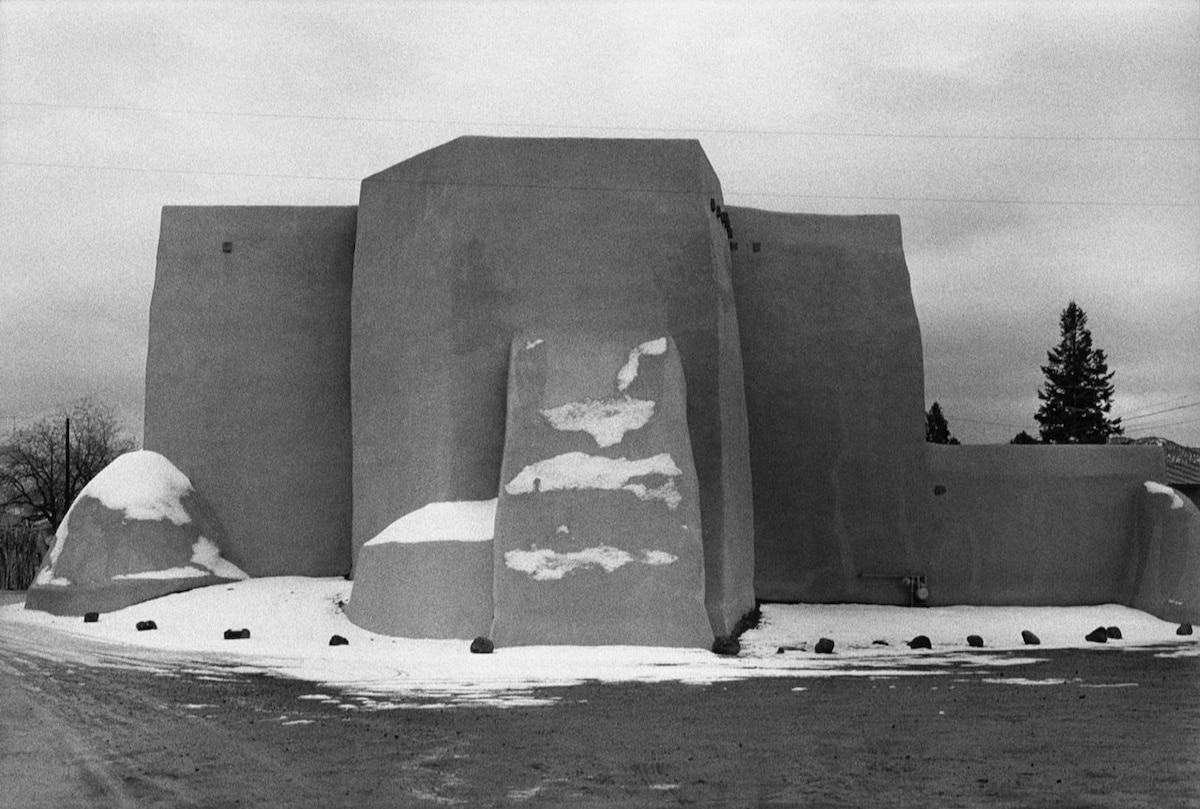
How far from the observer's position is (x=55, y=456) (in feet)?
171

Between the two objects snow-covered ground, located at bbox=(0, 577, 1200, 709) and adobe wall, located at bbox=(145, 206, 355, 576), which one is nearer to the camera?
snow-covered ground, located at bbox=(0, 577, 1200, 709)

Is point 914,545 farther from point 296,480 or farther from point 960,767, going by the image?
point 960,767

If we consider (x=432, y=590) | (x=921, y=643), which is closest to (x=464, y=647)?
(x=432, y=590)

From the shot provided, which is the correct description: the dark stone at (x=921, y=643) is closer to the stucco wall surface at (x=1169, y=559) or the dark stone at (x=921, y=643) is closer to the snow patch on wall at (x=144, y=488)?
the stucco wall surface at (x=1169, y=559)

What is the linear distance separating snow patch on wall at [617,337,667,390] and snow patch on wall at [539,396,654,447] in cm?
25

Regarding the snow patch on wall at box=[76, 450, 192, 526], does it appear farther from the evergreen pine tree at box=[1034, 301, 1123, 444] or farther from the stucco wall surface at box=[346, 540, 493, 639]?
the evergreen pine tree at box=[1034, 301, 1123, 444]

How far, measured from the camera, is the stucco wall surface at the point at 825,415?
2278cm

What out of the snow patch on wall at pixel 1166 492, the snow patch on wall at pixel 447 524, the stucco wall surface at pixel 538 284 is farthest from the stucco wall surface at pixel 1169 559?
the snow patch on wall at pixel 447 524

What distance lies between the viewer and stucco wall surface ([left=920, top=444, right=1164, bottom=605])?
74.8 feet

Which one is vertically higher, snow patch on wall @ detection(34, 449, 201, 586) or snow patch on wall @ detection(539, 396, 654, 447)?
snow patch on wall @ detection(539, 396, 654, 447)

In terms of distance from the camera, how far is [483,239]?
18750 mm

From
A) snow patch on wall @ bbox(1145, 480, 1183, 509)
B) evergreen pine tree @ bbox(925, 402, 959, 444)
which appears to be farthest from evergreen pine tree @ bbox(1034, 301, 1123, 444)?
snow patch on wall @ bbox(1145, 480, 1183, 509)

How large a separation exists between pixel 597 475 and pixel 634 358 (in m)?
1.86

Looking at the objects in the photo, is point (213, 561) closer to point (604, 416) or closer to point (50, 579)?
point (50, 579)
